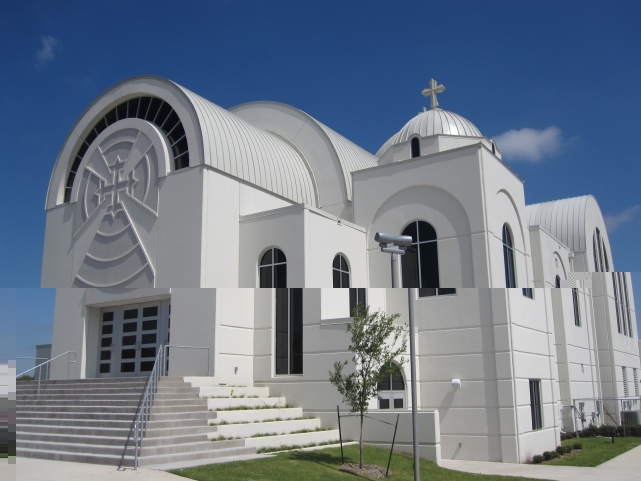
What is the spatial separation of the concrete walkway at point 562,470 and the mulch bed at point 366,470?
3516mm

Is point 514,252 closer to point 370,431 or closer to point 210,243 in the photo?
point 370,431

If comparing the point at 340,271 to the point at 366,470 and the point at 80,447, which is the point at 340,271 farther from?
the point at 80,447

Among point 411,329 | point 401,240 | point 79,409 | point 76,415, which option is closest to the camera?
point 411,329

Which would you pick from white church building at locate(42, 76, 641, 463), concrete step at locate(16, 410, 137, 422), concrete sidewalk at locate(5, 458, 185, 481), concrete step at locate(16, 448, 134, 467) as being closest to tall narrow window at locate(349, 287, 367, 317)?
white church building at locate(42, 76, 641, 463)

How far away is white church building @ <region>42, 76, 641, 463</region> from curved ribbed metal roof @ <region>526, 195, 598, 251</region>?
9351mm

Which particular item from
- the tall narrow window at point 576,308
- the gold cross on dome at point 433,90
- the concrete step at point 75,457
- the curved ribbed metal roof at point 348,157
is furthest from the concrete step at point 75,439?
the tall narrow window at point 576,308

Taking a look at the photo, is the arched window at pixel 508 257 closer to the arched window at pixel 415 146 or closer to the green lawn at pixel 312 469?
the arched window at pixel 415 146

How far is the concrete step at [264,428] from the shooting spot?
14.9m

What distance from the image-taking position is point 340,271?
71.9 ft

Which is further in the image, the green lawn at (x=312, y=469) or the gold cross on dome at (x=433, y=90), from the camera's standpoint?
the gold cross on dome at (x=433, y=90)

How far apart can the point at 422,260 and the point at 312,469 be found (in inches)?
410

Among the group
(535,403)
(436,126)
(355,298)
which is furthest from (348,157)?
(535,403)

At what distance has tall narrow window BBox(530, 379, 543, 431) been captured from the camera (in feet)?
65.4

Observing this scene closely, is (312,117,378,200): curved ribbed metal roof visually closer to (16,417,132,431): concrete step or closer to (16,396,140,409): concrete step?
(16,396,140,409): concrete step
